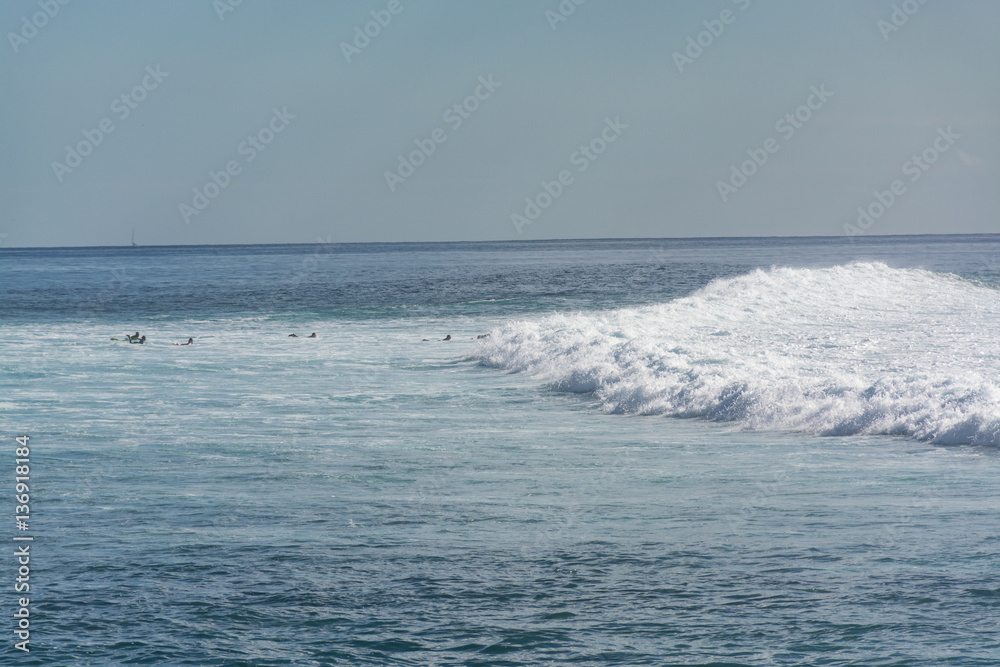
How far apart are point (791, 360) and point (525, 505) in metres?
11.2

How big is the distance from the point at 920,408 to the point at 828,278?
104ft

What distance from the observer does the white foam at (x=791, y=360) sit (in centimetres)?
1470

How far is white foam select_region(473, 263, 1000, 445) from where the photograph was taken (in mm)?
14695

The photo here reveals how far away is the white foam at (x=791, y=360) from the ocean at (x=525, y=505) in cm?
9

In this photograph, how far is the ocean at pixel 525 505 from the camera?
23.0 feet

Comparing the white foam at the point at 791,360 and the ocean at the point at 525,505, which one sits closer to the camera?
the ocean at the point at 525,505

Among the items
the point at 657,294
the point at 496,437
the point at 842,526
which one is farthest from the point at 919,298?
the point at 842,526

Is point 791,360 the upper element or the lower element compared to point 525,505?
upper

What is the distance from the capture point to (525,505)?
34.7 feet

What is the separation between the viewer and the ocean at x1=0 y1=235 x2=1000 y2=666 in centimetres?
702

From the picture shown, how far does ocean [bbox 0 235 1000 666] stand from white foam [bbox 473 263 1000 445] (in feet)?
0.31

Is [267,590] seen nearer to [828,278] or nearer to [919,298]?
[919,298]

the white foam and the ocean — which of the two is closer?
the ocean

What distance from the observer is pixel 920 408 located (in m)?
14.6
